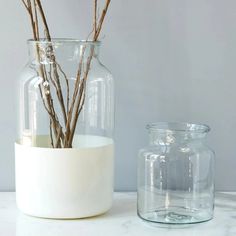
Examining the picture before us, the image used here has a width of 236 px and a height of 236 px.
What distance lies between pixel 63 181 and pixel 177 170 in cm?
22

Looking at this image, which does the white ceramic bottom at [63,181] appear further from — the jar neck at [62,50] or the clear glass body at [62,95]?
the jar neck at [62,50]

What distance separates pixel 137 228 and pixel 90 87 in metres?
0.28

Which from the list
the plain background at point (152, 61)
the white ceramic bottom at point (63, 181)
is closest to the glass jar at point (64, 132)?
the white ceramic bottom at point (63, 181)

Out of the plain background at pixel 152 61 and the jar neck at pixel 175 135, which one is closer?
the jar neck at pixel 175 135

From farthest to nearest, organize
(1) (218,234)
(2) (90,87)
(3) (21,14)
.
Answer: (3) (21,14) → (2) (90,87) → (1) (218,234)

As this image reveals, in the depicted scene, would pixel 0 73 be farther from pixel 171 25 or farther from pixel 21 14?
pixel 171 25

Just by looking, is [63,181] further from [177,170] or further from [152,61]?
[152,61]

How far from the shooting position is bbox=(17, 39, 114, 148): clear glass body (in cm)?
110

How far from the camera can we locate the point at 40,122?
44.4 inches

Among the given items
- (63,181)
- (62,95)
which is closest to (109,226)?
(63,181)

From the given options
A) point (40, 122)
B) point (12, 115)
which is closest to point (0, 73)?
point (12, 115)

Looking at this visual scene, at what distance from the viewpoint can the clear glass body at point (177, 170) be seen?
1.12 meters

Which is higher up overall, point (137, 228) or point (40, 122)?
point (40, 122)

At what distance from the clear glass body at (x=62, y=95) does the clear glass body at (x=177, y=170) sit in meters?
0.10
